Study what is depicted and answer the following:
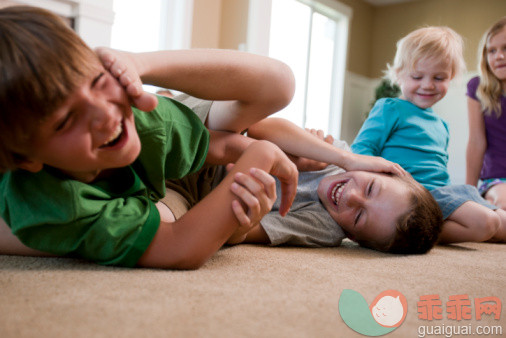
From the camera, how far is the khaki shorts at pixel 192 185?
966mm

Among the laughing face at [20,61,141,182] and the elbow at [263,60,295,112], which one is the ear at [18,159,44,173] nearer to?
the laughing face at [20,61,141,182]

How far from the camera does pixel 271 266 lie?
2.56 feet

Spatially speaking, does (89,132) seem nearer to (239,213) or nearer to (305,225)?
(239,213)

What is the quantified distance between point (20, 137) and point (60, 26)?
160 mm

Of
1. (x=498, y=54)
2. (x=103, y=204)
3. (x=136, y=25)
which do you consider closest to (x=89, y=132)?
(x=103, y=204)

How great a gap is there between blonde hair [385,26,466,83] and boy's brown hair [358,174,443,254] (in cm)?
92

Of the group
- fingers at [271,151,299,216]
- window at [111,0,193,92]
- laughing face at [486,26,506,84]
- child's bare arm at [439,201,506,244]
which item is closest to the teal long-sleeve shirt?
child's bare arm at [439,201,506,244]

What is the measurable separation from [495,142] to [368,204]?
1358mm

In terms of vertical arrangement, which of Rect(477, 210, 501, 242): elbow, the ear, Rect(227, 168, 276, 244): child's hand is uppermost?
the ear

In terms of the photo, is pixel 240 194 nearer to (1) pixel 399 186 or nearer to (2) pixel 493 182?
(1) pixel 399 186

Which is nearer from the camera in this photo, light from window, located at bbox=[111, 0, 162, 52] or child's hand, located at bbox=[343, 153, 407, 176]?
child's hand, located at bbox=[343, 153, 407, 176]

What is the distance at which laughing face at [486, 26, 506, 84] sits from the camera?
1973 mm

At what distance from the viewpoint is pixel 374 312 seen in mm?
563

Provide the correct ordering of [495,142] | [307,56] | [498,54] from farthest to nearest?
[307,56]
[495,142]
[498,54]
